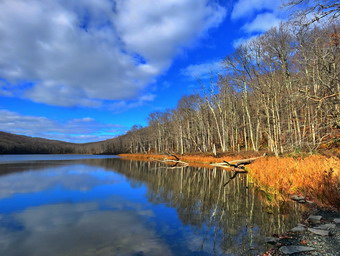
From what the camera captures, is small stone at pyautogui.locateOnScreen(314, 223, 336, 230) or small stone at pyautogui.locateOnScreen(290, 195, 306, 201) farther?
small stone at pyautogui.locateOnScreen(290, 195, 306, 201)

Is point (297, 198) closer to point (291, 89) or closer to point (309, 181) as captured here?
point (309, 181)

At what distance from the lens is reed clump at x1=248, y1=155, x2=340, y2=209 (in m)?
6.07

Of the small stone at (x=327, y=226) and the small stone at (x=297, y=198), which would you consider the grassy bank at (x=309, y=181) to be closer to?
the small stone at (x=297, y=198)

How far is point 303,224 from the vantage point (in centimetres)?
494

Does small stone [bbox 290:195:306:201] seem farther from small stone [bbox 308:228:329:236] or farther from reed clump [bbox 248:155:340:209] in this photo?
small stone [bbox 308:228:329:236]

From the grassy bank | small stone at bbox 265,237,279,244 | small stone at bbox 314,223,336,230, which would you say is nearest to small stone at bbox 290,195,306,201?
the grassy bank

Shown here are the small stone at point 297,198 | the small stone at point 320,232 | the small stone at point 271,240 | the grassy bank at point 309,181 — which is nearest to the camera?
the small stone at point 320,232

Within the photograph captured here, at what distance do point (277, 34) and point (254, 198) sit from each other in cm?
1816

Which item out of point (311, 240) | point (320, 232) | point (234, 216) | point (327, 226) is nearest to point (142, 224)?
point (234, 216)

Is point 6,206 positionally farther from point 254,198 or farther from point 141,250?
point 254,198

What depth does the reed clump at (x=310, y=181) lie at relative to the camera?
6.07 m

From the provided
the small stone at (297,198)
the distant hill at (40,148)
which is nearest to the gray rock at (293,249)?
the small stone at (297,198)

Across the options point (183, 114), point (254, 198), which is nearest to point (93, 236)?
point (254, 198)

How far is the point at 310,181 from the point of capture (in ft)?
24.2
